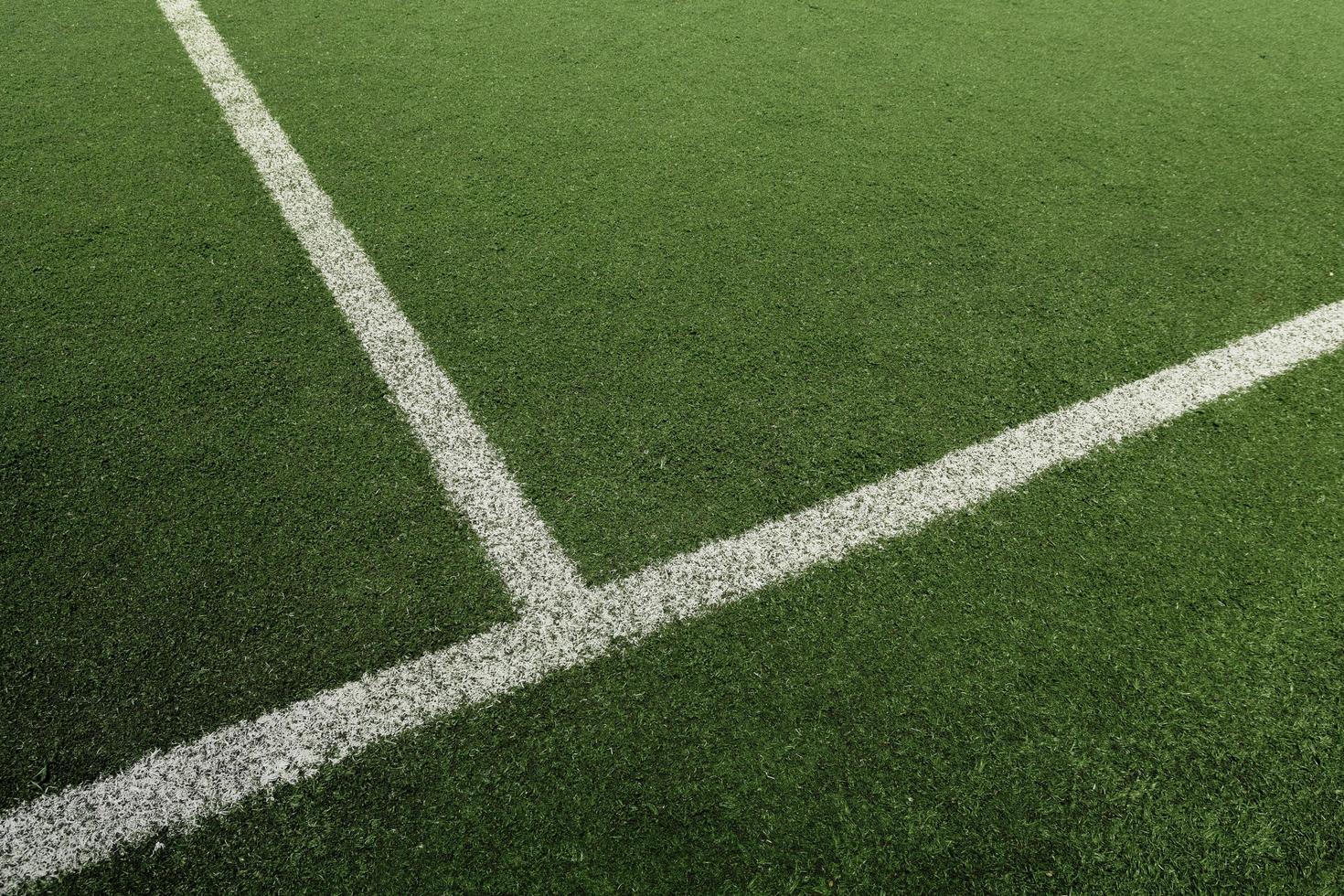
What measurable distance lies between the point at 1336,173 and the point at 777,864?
3.43 meters

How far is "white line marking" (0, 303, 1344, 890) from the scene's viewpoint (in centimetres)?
159

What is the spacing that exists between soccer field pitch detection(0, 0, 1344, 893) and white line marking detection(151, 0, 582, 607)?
1cm

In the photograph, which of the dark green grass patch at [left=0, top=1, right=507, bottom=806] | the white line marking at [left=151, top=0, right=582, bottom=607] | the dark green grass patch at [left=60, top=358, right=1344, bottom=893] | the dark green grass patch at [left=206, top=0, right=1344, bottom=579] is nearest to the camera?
the dark green grass patch at [left=60, top=358, right=1344, bottom=893]

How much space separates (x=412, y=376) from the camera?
94.4 inches

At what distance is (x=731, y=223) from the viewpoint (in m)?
2.97

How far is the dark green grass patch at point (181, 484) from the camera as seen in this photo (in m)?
1.77

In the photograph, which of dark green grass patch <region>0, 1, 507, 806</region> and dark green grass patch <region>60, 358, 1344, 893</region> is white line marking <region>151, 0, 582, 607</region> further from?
dark green grass patch <region>60, 358, 1344, 893</region>

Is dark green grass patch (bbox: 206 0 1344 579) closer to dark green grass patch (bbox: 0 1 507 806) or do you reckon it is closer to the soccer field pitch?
the soccer field pitch

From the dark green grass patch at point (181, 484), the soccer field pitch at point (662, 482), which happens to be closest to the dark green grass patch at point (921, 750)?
the soccer field pitch at point (662, 482)

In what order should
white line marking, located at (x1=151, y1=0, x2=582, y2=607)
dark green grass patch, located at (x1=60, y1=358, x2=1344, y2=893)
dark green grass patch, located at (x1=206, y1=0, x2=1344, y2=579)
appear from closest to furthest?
dark green grass patch, located at (x1=60, y1=358, x2=1344, y2=893) → white line marking, located at (x1=151, y1=0, x2=582, y2=607) → dark green grass patch, located at (x1=206, y1=0, x2=1344, y2=579)

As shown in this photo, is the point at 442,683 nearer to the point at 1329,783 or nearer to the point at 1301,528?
the point at 1329,783

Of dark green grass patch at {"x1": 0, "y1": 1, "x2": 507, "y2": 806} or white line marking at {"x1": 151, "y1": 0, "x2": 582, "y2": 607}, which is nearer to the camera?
dark green grass patch at {"x1": 0, "y1": 1, "x2": 507, "y2": 806}

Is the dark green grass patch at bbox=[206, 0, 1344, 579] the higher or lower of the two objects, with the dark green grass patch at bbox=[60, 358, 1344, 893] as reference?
higher

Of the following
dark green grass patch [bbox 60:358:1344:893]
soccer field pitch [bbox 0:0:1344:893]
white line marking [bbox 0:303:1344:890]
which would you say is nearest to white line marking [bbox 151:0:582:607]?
soccer field pitch [bbox 0:0:1344:893]
